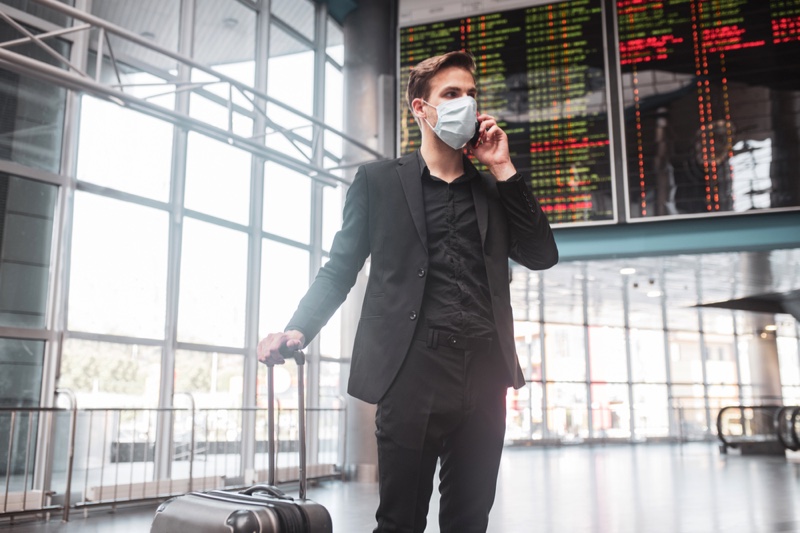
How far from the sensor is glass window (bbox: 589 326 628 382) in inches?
835

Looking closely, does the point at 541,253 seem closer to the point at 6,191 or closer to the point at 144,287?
the point at 6,191

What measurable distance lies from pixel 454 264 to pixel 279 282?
8.32 meters

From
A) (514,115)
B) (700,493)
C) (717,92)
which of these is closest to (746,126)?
(717,92)

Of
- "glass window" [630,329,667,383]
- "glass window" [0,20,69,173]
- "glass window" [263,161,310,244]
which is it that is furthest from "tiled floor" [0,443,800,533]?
"glass window" [630,329,667,383]

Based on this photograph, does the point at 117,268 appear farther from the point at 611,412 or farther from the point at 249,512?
the point at 611,412

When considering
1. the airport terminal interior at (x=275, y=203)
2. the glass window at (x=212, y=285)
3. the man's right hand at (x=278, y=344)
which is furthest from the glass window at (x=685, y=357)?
the man's right hand at (x=278, y=344)

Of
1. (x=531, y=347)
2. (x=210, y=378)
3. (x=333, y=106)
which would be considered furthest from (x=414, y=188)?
(x=531, y=347)

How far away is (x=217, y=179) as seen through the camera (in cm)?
900

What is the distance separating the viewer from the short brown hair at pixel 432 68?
1998mm

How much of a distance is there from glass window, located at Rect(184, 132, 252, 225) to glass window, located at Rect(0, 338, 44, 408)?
2.52 metres

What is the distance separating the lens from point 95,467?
7.12 m

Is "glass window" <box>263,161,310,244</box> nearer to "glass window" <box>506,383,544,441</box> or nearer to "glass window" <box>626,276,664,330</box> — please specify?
"glass window" <box>626,276,664,330</box>

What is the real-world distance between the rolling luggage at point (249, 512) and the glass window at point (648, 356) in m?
21.1

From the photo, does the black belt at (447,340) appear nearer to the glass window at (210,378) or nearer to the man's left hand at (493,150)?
the man's left hand at (493,150)
